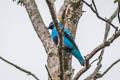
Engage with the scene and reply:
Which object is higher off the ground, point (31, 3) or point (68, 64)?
point (31, 3)

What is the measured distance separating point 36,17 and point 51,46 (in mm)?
707

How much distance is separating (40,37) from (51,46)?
267 millimetres

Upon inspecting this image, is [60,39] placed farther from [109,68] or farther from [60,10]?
[60,10]

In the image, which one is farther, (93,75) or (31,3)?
(31,3)

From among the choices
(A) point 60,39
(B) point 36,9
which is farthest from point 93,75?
(B) point 36,9

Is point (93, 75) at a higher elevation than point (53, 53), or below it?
higher

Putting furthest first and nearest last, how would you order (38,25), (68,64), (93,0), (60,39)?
(38,25) < (68,64) < (93,0) < (60,39)

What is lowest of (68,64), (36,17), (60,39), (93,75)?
(68,64)

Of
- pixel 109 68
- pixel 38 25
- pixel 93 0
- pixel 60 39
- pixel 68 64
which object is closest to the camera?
pixel 60 39

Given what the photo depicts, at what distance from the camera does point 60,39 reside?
10.9 ft

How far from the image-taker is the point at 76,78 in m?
3.69

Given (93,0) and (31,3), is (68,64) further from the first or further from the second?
(93,0)

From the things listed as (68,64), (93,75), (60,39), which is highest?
(60,39)

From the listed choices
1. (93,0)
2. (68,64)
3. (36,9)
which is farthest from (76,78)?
(36,9)
